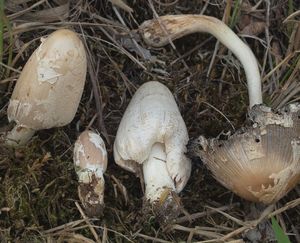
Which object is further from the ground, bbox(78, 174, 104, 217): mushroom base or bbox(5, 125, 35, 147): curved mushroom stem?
bbox(5, 125, 35, 147): curved mushroom stem

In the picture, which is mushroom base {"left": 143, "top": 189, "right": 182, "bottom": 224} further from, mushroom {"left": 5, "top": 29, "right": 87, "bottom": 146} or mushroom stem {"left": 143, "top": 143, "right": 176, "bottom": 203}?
mushroom {"left": 5, "top": 29, "right": 87, "bottom": 146}

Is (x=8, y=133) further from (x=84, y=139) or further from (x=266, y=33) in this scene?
(x=266, y=33)

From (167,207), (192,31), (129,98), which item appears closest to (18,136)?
(129,98)

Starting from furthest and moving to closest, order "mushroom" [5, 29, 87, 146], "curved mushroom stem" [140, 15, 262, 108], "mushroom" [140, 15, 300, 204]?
"curved mushroom stem" [140, 15, 262, 108]
"mushroom" [140, 15, 300, 204]
"mushroom" [5, 29, 87, 146]

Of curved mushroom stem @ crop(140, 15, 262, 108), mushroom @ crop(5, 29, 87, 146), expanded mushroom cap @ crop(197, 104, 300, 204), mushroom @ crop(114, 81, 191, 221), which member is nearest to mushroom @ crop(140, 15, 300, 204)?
expanded mushroom cap @ crop(197, 104, 300, 204)

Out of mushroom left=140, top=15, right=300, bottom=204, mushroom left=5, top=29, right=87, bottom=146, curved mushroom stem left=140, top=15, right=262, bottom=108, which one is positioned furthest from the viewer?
curved mushroom stem left=140, top=15, right=262, bottom=108
